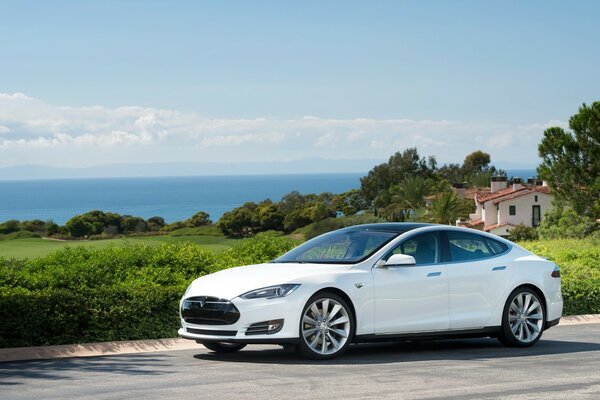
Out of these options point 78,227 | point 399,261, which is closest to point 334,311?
point 399,261

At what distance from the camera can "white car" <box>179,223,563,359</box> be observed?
10977 millimetres

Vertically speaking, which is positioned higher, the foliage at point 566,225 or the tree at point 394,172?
the tree at point 394,172

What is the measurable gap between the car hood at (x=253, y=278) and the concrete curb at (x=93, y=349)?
1.64m

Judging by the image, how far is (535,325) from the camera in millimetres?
12836

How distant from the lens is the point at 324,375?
399 inches

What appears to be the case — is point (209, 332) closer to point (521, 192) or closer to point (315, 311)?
point (315, 311)

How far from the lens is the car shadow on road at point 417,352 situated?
1147 cm

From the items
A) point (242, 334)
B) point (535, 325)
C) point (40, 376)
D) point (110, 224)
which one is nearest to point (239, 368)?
point (242, 334)

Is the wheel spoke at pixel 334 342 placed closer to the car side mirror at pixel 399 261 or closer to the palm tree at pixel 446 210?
the car side mirror at pixel 399 261

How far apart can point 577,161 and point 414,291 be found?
46.0 m

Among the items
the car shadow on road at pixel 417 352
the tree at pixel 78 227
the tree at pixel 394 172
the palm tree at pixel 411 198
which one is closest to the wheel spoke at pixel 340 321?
the car shadow on road at pixel 417 352

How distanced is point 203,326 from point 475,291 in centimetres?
339

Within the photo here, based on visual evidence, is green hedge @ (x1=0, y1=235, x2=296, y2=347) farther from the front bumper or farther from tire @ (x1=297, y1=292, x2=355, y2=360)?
tire @ (x1=297, y1=292, x2=355, y2=360)

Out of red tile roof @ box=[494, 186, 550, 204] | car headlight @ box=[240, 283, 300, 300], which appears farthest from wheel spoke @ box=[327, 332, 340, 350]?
red tile roof @ box=[494, 186, 550, 204]
